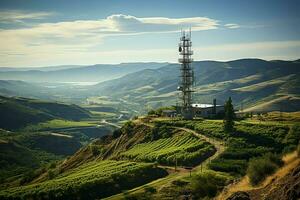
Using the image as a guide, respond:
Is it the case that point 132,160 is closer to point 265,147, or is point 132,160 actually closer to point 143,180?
point 143,180

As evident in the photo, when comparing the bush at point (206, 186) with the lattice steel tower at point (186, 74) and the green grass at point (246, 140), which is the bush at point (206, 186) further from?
the lattice steel tower at point (186, 74)

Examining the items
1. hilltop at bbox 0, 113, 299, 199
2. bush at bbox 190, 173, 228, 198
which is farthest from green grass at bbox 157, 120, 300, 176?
Result: bush at bbox 190, 173, 228, 198

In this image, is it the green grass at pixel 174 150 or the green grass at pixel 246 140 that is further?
the green grass at pixel 174 150

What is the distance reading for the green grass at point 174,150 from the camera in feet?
233

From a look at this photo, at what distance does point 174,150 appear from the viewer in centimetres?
7719

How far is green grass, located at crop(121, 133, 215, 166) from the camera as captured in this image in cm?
7088

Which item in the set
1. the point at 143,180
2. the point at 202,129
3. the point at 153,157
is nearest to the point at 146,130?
the point at 202,129

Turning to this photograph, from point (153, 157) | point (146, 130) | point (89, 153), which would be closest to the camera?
point (153, 157)

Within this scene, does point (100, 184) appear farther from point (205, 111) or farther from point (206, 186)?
point (205, 111)

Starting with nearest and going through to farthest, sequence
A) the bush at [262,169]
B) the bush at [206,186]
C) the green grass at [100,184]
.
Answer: the bush at [262,169], the bush at [206,186], the green grass at [100,184]

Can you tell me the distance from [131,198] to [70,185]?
Answer: 15798mm

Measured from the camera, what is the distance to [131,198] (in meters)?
53.8

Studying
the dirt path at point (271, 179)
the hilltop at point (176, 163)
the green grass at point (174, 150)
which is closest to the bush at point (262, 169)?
the dirt path at point (271, 179)

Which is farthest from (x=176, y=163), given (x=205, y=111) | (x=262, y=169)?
(x=205, y=111)
